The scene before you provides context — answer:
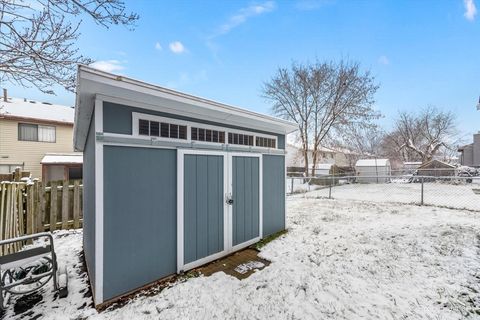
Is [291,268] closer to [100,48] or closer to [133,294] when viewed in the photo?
[133,294]

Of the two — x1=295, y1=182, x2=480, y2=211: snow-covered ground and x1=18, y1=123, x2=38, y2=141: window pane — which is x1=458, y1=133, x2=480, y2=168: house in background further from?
x1=18, y1=123, x2=38, y2=141: window pane

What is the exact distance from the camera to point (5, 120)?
10969 mm

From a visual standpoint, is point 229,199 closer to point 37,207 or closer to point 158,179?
point 158,179

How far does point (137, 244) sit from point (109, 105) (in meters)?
1.74

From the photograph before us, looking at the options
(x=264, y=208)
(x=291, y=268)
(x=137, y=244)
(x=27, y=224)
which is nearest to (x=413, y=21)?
(x=264, y=208)

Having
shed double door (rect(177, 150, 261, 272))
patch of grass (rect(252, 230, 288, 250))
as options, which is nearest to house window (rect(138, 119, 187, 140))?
shed double door (rect(177, 150, 261, 272))

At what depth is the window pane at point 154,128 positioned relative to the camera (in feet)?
9.55

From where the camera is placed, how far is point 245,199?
4148 mm

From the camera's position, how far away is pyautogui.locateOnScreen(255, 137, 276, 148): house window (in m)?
4.50

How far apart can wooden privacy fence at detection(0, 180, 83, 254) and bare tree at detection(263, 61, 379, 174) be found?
13279 millimetres

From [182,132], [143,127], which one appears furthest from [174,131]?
[143,127]

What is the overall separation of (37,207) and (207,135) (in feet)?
15.2

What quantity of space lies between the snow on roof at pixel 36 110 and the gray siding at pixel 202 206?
44.1 ft

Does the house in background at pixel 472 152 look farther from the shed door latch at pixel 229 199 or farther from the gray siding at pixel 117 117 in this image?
the gray siding at pixel 117 117
